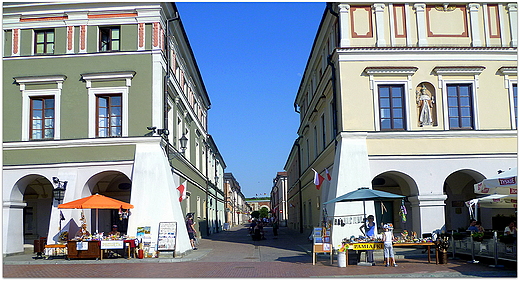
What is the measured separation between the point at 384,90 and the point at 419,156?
3.00 m

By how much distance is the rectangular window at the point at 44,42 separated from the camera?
2159 centimetres

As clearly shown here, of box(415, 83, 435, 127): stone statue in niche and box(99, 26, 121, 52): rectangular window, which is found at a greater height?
box(99, 26, 121, 52): rectangular window

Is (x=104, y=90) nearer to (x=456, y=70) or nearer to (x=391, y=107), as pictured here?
(x=391, y=107)

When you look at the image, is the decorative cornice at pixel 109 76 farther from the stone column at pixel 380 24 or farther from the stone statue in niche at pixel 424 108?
the stone statue in niche at pixel 424 108

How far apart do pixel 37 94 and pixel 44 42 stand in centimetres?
228

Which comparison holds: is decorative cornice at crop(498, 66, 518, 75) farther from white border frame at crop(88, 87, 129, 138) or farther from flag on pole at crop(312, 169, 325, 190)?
white border frame at crop(88, 87, 129, 138)

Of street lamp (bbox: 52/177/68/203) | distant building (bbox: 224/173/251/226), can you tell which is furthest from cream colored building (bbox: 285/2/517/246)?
distant building (bbox: 224/173/251/226)

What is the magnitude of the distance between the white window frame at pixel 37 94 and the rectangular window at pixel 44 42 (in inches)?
51.2

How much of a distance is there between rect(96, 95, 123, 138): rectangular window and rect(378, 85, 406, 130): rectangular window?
10.7 meters


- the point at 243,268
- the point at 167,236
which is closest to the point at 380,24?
the point at 243,268

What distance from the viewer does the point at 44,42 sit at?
2161cm

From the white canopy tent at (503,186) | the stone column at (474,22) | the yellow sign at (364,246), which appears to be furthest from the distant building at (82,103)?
the stone column at (474,22)

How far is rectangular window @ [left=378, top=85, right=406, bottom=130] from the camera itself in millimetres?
20562

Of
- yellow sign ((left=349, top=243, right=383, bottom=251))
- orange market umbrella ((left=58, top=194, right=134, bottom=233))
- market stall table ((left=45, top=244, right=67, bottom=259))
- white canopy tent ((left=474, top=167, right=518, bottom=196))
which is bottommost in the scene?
market stall table ((left=45, top=244, right=67, bottom=259))
